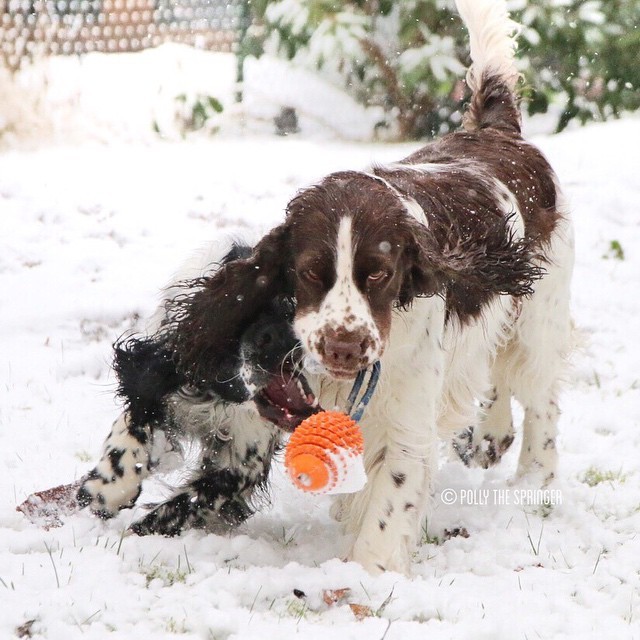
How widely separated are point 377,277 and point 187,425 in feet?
2.80

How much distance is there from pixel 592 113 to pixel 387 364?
7.34m

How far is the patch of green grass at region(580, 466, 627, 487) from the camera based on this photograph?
4.02 meters

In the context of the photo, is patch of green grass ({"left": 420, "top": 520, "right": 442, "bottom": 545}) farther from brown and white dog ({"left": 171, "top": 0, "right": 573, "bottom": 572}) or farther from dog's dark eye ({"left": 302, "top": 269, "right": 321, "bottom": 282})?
dog's dark eye ({"left": 302, "top": 269, "right": 321, "bottom": 282})

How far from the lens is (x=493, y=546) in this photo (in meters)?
3.31

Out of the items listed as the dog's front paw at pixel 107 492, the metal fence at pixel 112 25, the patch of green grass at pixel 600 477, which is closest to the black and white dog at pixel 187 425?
the dog's front paw at pixel 107 492

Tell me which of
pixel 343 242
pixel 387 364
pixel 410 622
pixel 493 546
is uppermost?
pixel 343 242

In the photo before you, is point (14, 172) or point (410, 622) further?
point (14, 172)

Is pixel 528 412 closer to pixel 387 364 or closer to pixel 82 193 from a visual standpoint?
pixel 387 364

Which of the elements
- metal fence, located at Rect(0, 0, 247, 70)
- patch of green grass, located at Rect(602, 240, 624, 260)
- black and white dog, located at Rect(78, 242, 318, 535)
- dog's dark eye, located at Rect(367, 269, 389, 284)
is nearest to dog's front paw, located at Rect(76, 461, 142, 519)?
black and white dog, located at Rect(78, 242, 318, 535)

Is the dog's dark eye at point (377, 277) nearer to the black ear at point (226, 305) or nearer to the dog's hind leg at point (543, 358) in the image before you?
the black ear at point (226, 305)

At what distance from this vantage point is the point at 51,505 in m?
3.26

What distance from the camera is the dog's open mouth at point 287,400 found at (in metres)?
2.96

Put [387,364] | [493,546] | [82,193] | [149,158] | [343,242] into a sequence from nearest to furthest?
[343,242], [387,364], [493,546], [82,193], [149,158]

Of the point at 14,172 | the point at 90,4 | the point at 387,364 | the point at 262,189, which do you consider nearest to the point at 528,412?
the point at 387,364
